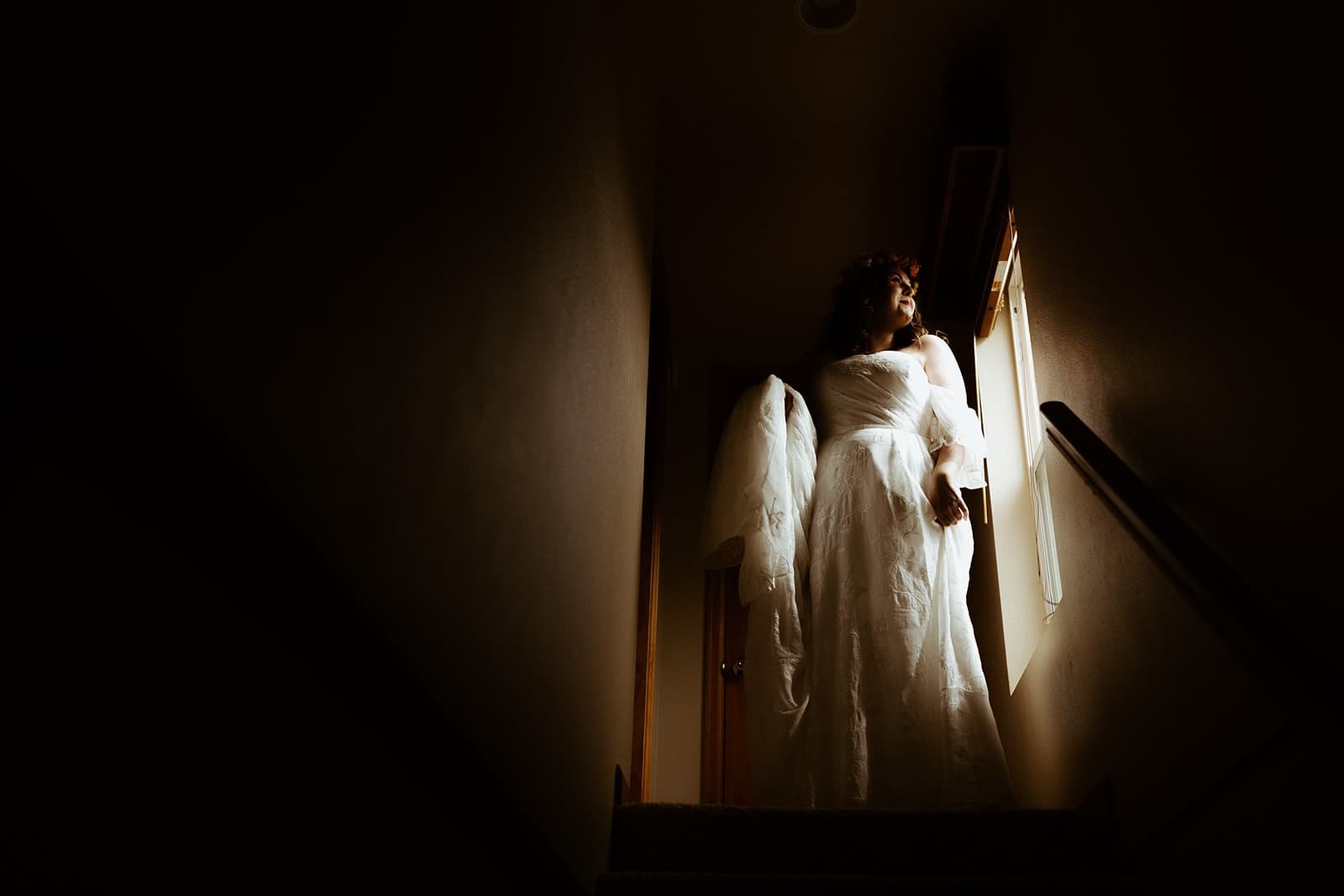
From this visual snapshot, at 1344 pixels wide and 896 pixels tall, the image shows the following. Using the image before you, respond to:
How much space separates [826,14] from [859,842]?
99.5 inches

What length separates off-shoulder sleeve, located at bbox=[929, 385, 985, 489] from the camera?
10.5ft

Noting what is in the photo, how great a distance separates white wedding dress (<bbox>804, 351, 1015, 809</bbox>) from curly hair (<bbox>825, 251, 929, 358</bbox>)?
262 mm

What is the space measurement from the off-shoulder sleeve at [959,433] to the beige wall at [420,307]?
1403 millimetres

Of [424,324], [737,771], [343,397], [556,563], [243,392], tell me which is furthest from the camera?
[737,771]

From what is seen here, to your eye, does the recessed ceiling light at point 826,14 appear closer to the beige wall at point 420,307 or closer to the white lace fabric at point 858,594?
the white lace fabric at point 858,594

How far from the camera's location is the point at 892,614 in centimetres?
288

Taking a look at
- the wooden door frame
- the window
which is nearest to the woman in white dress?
the window

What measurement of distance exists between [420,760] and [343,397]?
37 centimetres

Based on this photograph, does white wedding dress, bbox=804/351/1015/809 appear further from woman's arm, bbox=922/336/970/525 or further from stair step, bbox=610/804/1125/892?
stair step, bbox=610/804/1125/892

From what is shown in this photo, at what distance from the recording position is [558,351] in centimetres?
180

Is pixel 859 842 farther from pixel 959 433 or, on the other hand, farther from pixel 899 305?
pixel 899 305

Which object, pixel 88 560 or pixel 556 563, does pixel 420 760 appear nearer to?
pixel 88 560

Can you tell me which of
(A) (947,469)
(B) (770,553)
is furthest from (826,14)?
(B) (770,553)

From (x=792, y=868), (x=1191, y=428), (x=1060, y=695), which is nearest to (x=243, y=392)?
(x=1191, y=428)
